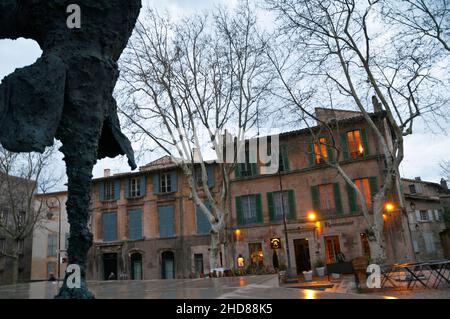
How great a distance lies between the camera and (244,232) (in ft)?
84.7

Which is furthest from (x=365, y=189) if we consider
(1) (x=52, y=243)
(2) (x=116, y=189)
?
(1) (x=52, y=243)

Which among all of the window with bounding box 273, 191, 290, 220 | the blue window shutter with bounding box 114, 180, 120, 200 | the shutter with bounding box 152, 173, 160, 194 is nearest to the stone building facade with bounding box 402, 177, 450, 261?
the window with bounding box 273, 191, 290, 220

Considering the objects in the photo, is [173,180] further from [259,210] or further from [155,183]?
[259,210]

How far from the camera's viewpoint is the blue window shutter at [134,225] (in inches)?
1119

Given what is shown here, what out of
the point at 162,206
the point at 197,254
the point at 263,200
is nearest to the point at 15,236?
the point at 162,206

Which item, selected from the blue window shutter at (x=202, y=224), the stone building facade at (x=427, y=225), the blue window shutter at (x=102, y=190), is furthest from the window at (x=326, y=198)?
the blue window shutter at (x=102, y=190)

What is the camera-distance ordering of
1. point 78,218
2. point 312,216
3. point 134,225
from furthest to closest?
point 134,225, point 312,216, point 78,218

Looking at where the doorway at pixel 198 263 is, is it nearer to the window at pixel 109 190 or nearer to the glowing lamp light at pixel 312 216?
the glowing lamp light at pixel 312 216

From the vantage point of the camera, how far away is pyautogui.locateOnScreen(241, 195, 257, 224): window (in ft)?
85.4

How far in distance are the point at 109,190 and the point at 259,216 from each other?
1263cm

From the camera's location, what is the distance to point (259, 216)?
25766mm

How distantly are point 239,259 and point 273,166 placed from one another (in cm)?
677

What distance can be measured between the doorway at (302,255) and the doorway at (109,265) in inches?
548

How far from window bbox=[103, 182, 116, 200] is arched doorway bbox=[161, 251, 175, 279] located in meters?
6.59
